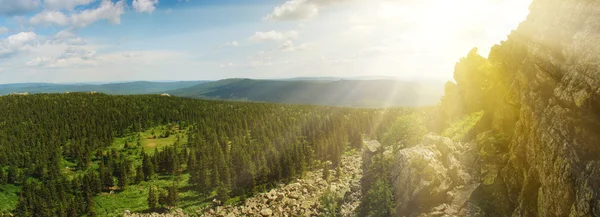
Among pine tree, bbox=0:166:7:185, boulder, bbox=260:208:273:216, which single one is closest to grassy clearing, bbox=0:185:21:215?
pine tree, bbox=0:166:7:185

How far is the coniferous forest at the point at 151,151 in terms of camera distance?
3831 inches

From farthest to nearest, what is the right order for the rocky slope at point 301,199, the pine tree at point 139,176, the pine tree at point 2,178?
the pine tree at point 139,176 < the pine tree at point 2,178 < the rocky slope at point 301,199

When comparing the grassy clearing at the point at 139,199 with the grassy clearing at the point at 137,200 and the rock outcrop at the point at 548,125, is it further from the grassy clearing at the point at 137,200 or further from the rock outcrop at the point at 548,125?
the rock outcrop at the point at 548,125

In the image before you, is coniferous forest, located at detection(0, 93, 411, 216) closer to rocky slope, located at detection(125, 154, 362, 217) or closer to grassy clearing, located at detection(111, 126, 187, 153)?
grassy clearing, located at detection(111, 126, 187, 153)

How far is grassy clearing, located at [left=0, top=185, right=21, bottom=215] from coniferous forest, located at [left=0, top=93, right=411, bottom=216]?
1.87 feet

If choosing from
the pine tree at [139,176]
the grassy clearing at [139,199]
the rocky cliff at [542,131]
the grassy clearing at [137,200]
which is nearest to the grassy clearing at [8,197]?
the grassy clearing at [139,199]

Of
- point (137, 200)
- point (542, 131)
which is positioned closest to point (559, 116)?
point (542, 131)

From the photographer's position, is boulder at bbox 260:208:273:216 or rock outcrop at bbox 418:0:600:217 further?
boulder at bbox 260:208:273:216

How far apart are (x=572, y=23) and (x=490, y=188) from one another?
22790 millimetres

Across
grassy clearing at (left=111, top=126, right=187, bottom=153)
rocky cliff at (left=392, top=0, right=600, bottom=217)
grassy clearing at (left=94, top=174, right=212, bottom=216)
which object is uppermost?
rocky cliff at (left=392, top=0, right=600, bottom=217)

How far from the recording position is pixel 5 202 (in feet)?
310

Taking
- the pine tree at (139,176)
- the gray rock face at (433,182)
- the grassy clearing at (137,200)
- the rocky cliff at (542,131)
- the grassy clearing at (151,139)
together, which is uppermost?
the rocky cliff at (542,131)

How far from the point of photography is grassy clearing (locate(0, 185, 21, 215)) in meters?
92.3

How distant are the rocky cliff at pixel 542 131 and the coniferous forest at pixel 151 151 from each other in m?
63.2
